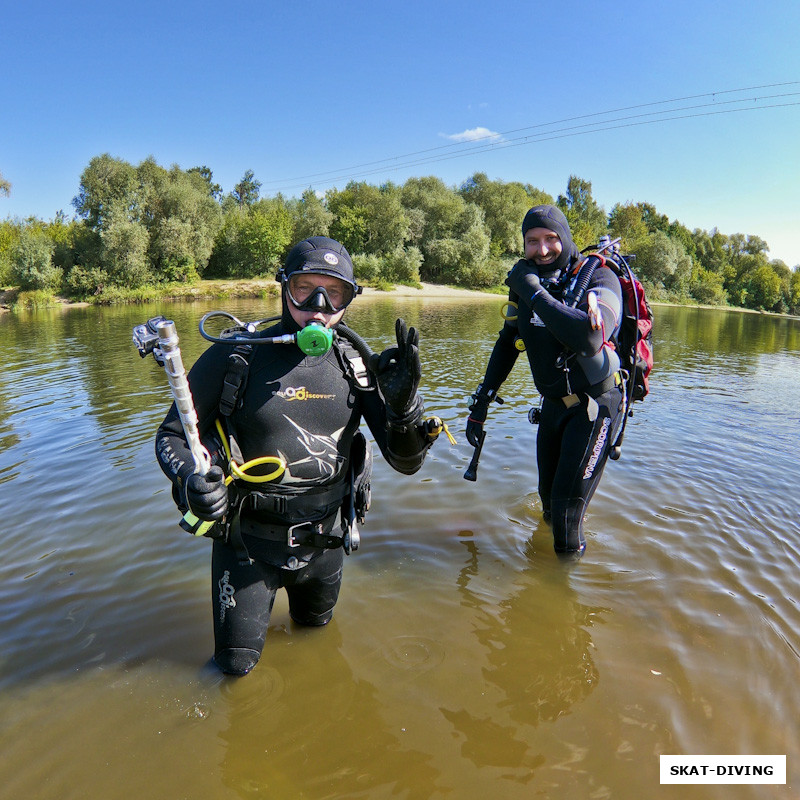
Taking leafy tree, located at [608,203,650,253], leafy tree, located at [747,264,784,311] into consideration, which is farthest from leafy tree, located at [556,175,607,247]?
leafy tree, located at [747,264,784,311]

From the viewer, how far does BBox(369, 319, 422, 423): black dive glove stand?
2309mm

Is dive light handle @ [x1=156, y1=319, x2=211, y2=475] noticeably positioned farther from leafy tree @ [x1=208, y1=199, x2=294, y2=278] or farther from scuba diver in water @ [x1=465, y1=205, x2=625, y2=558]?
leafy tree @ [x1=208, y1=199, x2=294, y2=278]

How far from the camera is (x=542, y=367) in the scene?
3729 mm

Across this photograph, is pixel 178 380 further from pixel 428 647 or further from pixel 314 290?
pixel 428 647

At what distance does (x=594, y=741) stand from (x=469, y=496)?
289 centimetres

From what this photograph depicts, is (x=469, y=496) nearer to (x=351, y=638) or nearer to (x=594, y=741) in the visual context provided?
(x=351, y=638)

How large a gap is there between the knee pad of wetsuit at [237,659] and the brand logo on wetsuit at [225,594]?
0.19 m

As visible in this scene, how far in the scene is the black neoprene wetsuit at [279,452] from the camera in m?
2.51

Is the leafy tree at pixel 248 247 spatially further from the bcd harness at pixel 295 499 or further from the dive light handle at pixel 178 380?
the dive light handle at pixel 178 380

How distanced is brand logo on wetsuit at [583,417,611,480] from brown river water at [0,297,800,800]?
807 mm

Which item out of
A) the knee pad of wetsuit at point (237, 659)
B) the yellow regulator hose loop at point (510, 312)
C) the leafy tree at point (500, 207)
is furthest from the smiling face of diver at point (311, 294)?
the leafy tree at point (500, 207)

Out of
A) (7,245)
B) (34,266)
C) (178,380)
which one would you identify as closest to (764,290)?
(34,266)

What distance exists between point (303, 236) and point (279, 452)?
175ft

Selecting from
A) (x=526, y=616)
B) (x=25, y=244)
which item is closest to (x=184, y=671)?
(x=526, y=616)
